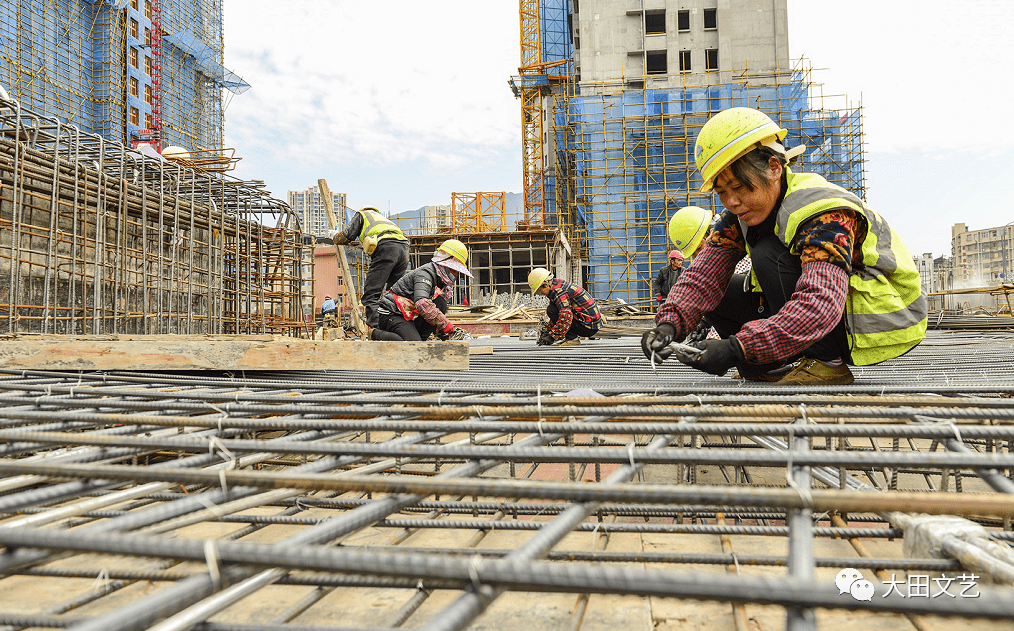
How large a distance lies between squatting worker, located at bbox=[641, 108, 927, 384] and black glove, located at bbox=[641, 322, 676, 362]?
0.33 metres

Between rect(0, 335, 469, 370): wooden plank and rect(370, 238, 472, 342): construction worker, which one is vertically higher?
rect(370, 238, 472, 342): construction worker

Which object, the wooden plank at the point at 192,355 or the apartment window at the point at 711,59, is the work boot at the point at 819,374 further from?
the apartment window at the point at 711,59

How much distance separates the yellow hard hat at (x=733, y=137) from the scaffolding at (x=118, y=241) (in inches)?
386

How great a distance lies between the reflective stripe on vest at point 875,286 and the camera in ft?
7.23

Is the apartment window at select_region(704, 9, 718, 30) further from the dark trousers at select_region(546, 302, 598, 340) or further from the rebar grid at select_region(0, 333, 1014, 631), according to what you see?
the rebar grid at select_region(0, 333, 1014, 631)

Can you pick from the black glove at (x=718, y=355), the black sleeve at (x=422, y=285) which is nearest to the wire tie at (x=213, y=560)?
the black glove at (x=718, y=355)

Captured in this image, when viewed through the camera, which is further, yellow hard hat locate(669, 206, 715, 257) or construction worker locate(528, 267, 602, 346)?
construction worker locate(528, 267, 602, 346)

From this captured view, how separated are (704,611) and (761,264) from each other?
1443 millimetres

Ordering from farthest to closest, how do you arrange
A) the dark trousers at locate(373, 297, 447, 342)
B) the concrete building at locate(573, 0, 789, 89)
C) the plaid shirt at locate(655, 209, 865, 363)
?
the concrete building at locate(573, 0, 789, 89), the dark trousers at locate(373, 297, 447, 342), the plaid shirt at locate(655, 209, 865, 363)

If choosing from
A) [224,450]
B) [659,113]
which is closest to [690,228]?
[224,450]

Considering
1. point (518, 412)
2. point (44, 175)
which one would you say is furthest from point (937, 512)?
point (44, 175)

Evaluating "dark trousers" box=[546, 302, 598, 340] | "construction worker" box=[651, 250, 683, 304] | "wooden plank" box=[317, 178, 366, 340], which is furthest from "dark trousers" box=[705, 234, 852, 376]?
"wooden plank" box=[317, 178, 366, 340]

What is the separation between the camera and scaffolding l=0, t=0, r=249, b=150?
20.6 meters

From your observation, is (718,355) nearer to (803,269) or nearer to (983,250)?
(803,269)
